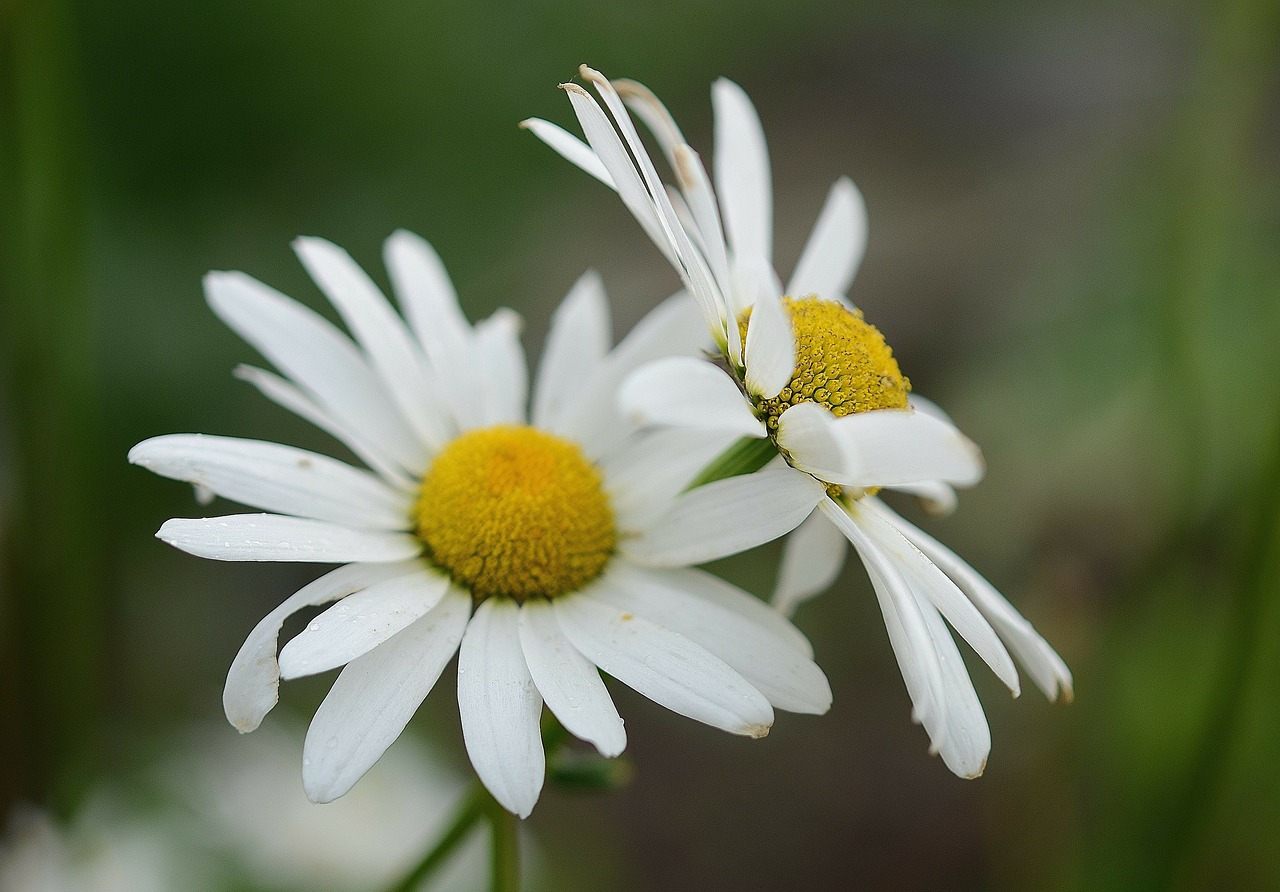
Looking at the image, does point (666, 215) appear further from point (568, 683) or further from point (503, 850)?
point (503, 850)

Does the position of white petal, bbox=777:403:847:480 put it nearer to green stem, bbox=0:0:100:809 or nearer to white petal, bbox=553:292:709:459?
white petal, bbox=553:292:709:459

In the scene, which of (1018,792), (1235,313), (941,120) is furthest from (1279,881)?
(941,120)

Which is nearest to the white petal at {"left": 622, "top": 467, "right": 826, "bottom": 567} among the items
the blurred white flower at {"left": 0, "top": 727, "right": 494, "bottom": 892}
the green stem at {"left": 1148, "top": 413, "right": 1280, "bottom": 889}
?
the green stem at {"left": 1148, "top": 413, "right": 1280, "bottom": 889}

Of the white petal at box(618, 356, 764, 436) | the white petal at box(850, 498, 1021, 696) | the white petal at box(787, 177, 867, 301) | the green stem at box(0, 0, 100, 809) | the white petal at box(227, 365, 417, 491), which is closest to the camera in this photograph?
the white petal at box(618, 356, 764, 436)

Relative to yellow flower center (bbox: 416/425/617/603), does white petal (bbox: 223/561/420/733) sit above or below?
below

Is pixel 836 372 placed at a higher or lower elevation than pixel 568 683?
higher

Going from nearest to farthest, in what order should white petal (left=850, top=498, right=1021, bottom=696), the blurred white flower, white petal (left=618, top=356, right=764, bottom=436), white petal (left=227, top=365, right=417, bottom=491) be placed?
white petal (left=618, top=356, right=764, bottom=436) → white petal (left=850, top=498, right=1021, bottom=696) → white petal (left=227, top=365, right=417, bottom=491) → the blurred white flower

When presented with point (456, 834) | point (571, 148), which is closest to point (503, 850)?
point (456, 834)

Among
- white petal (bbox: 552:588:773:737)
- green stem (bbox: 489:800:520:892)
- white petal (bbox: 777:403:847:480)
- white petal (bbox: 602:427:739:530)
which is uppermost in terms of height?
white petal (bbox: 777:403:847:480)

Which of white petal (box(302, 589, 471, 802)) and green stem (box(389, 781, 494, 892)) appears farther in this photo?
green stem (box(389, 781, 494, 892))
